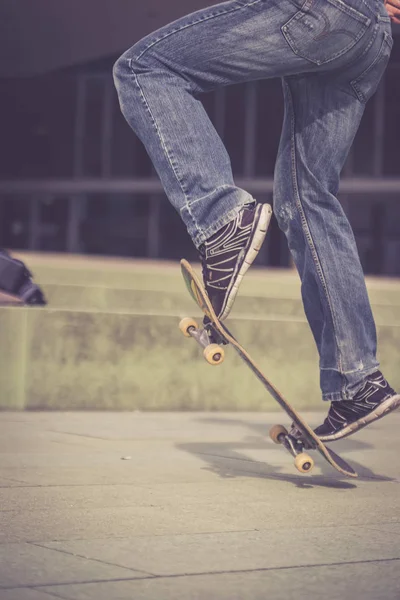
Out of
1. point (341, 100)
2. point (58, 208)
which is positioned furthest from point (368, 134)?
point (341, 100)

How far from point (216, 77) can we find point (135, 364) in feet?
9.75

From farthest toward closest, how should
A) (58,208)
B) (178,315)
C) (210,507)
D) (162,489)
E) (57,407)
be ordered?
1. (58,208)
2. (178,315)
3. (57,407)
4. (162,489)
5. (210,507)

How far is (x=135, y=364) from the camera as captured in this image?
614 centimetres

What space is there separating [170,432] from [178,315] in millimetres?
1407

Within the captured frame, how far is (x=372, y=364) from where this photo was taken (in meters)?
3.67

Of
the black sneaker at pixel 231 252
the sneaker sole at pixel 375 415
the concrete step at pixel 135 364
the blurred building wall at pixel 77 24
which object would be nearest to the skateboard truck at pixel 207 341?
the black sneaker at pixel 231 252

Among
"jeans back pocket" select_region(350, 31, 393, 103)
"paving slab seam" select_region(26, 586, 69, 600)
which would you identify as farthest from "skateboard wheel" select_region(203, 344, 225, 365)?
"paving slab seam" select_region(26, 586, 69, 600)

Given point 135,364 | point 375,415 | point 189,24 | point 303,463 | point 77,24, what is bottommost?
point 135,364

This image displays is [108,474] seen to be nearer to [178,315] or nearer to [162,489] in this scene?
[162,489]

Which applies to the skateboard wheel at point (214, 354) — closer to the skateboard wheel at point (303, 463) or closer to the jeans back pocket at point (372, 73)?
the skateboard wheel at point (303, 463)

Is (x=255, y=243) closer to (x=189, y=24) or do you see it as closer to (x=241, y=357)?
(x=241, y=357)

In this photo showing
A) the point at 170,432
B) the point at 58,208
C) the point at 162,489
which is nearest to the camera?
the point at 162,489

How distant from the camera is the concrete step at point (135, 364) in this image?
19.1ft

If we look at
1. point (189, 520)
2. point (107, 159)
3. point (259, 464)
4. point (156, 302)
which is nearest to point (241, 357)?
point (259, 464)
